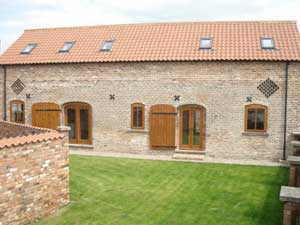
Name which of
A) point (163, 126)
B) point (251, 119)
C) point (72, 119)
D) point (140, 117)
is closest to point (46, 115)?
point (72, 119)

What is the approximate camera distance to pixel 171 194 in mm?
10297

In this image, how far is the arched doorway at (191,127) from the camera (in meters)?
16.2

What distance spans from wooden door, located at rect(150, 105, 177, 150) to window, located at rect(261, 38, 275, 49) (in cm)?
503

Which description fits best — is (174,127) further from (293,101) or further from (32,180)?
(32,180)

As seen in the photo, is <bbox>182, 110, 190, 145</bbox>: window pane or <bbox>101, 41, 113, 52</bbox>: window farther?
<bbox>101, 41, 113, 52</bbox>: window

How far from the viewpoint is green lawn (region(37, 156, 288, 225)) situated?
8.45 meters

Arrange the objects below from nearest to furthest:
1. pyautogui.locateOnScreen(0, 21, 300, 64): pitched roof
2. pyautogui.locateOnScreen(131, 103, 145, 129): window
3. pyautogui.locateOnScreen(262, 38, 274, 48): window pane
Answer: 1. pyautogui.locateOnScreen(0, 21, 300, 64): pitched roof
2. pyautogui.locateOnScreen(262, 38, 274, 48): window pane
3. pyautogui.locateOnScreen(131, 103, 145, 129): window

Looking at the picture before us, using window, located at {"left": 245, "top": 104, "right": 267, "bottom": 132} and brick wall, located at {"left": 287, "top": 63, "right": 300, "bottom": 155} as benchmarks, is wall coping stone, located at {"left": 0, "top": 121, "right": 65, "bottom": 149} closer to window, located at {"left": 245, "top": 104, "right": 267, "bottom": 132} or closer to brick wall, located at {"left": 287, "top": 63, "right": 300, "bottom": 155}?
window, located at {"left": 245, "top": 104, "right": 267, "bottom": 132}

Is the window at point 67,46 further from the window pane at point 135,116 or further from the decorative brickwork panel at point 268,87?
the decorative brickwork panel at point 268,87

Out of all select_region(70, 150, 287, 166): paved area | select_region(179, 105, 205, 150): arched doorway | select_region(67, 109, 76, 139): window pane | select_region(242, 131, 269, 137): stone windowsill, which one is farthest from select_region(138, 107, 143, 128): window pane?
select_region(242, 131, 269, 137): stone windowsill

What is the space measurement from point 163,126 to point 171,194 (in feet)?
21.0

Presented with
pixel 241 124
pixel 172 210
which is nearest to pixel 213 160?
pixel 241 124

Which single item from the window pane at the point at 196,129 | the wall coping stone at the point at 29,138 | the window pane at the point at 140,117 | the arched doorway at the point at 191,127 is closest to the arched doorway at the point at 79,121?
the window pane at the point at 140,117

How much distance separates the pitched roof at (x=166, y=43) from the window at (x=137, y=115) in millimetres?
2223
